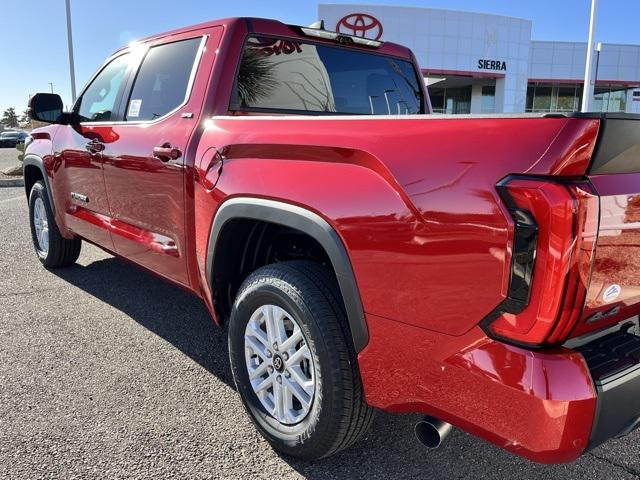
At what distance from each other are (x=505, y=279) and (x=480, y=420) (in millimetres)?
458

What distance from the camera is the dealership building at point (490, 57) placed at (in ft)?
85.6

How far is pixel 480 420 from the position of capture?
5.31 ft

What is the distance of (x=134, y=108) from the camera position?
11.6ft

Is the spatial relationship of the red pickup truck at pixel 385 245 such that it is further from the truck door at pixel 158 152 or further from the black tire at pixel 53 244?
the black tire at pixel 53 244

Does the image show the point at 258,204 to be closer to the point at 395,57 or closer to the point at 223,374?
the point at 223,374

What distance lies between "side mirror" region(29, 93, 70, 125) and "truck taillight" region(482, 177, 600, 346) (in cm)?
386

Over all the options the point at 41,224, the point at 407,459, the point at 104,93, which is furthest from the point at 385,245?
the point at 41,224

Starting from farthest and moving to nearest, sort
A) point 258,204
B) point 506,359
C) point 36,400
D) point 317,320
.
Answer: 1. point 36,400
2. point 258,204
3. point 317,320
4. point 506,359

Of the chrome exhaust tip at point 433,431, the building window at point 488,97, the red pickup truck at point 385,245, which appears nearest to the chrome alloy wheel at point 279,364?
the red pickup truck at point 385,245

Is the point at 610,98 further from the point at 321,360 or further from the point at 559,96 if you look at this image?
the point at 321,360

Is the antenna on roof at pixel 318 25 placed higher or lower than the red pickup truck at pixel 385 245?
higher

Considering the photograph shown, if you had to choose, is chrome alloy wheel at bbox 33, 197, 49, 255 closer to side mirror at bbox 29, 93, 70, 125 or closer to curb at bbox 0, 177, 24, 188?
side mirror at bbox 29, 93, 70, 125

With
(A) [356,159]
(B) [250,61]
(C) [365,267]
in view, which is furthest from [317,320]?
(B) [250,61]

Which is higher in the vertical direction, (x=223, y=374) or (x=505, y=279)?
(x=505, y=279)
